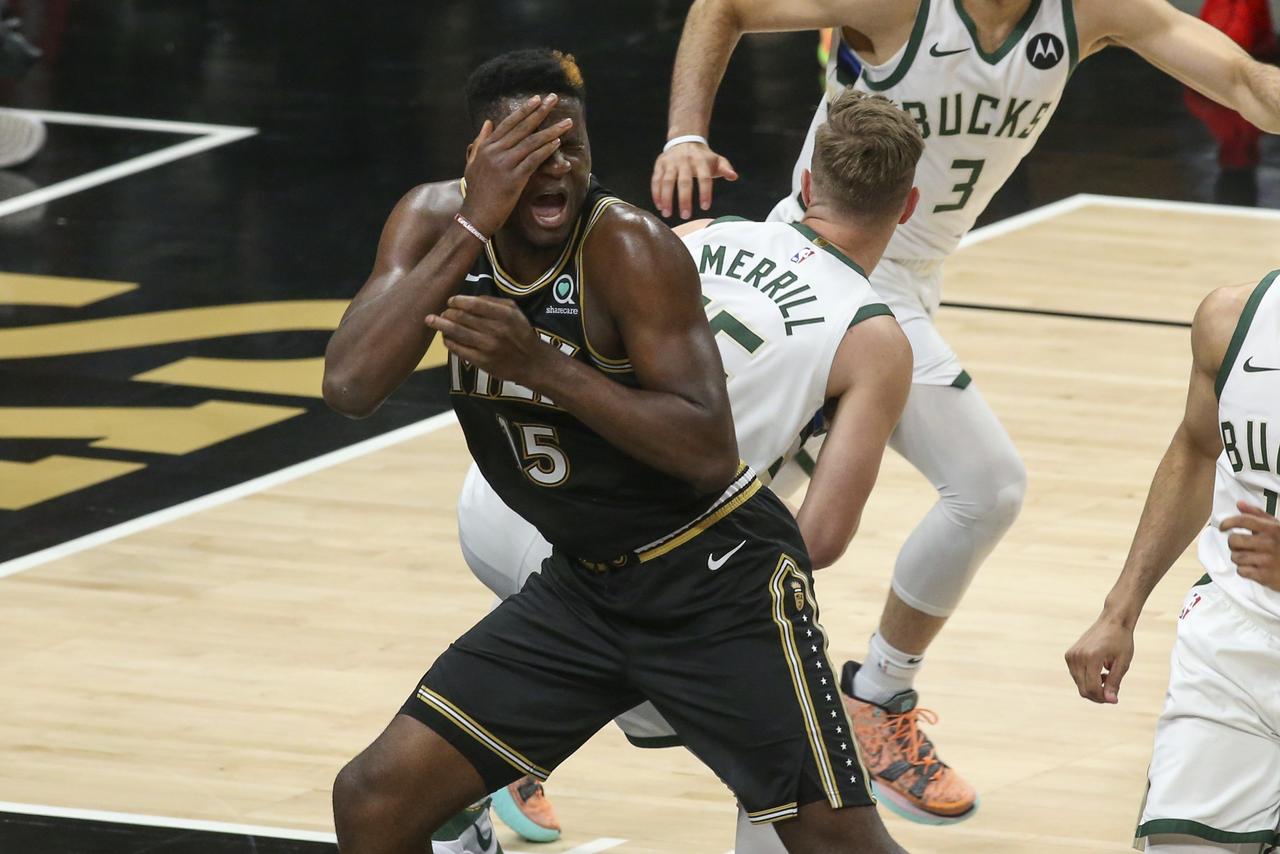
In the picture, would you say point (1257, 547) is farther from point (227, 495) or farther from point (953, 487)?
point (227, 495)

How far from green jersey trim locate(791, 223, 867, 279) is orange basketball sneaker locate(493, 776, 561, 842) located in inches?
50.9

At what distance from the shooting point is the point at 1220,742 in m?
3.47

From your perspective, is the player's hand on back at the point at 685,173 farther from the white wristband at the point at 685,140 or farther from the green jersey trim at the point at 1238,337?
the green jersey trim at the point at 1238,337

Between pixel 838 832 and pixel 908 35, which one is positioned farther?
pixel 908 35

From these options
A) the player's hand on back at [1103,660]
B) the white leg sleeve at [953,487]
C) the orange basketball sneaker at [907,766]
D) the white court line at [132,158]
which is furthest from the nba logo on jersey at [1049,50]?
the white court line at [132,158]

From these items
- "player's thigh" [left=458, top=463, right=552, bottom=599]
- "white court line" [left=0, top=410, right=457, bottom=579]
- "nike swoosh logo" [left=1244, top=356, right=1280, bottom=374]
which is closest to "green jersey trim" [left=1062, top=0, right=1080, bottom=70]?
"nike swoosh logo" [left=1244, top=356, right=1280, bottom=374]

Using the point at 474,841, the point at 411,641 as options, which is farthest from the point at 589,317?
the point at 411,641

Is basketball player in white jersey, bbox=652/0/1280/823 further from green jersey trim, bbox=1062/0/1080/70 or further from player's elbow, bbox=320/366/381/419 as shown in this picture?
player's elbow, bbox=320/366/381/419

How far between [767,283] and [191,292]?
4948 millimetres

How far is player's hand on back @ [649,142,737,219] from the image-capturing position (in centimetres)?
454

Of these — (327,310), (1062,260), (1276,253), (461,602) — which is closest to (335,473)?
(461,602)

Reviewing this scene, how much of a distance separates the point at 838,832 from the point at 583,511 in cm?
64

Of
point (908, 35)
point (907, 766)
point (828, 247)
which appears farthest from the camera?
point (908, 35)

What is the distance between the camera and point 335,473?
6.91 m
